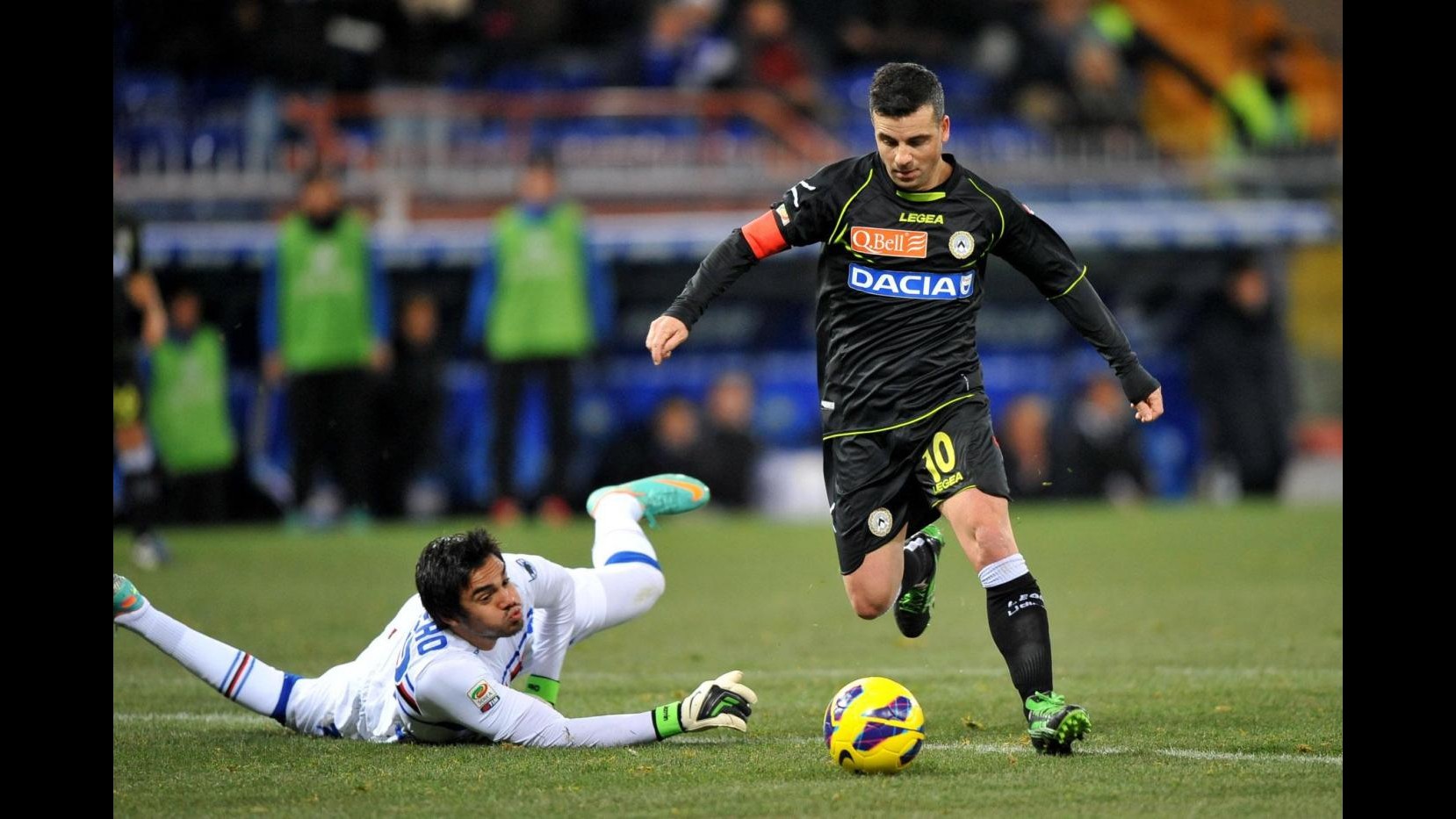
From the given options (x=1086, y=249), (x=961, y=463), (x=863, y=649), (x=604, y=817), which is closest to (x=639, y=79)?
(x=1086, y=249)

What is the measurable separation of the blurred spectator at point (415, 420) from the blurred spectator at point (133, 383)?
9.28 feet

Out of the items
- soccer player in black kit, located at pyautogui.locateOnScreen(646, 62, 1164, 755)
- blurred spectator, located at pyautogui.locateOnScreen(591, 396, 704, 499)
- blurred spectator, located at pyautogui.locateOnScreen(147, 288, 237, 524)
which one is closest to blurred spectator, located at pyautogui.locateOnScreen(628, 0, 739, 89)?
blurred spectator, located at pyautogui.locateOnScreen(591, 396, 704, 499)

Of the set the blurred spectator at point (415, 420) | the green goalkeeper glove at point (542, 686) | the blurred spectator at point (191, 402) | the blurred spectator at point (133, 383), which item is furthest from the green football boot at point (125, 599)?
the blurred spectator at point (415, 420)

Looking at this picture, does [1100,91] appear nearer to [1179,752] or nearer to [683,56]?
[683,56]

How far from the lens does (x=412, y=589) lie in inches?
399

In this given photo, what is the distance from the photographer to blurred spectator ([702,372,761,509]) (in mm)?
15648

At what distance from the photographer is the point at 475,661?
586cm

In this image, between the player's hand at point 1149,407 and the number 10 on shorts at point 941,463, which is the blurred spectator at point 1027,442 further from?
the number 10 on shorts at point 941,463

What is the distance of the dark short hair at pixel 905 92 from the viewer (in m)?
5.95

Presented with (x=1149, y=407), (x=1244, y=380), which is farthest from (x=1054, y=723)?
(x=1244, y=380)

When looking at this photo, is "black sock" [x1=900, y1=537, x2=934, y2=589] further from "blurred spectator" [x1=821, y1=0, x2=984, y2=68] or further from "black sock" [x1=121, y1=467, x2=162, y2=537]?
"blurred spectator" [x1=821, y1=0, x2=984, y2=68]

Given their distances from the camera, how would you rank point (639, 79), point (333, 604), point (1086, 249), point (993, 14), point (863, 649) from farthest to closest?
1. point (993, 14)
2. point (639, 79)
3. point (1086, 249)
4. point (333, 604)
5. point (863, 649)

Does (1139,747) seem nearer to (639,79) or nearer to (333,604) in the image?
(333,604)
